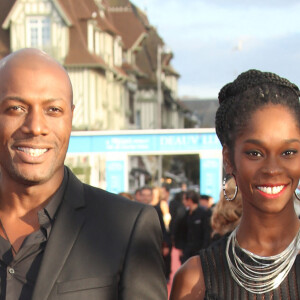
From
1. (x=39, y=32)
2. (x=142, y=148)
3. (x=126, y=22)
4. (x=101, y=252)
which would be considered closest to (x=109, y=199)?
(x=101, y=252)

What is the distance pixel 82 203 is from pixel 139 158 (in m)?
37.1

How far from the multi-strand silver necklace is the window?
2432 centimetres

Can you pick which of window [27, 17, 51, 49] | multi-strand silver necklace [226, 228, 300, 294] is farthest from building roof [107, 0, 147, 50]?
multi-strand silver necklace [226, 228, 300, 294]

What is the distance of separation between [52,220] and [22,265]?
226 millimetres

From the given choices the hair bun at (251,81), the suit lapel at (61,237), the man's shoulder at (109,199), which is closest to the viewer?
the suit lapel at (61,237)

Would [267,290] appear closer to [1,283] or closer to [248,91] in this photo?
[248,91]

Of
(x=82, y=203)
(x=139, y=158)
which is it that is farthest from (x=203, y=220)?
(x=139, y=158)

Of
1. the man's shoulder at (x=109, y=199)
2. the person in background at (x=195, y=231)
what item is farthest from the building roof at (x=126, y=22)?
the man's shoulder at (x=109, y=199)

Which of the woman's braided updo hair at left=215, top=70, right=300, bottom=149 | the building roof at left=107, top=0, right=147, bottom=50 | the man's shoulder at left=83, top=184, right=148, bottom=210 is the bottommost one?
the man's shoulder at left=83, top=184, right=148, bottom=210

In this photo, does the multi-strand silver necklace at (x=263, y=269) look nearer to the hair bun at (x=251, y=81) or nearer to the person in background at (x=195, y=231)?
the hair bun at (x=251, y=81)

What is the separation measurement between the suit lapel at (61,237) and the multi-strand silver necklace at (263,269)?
2.12 feet

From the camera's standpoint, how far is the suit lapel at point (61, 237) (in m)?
2.28

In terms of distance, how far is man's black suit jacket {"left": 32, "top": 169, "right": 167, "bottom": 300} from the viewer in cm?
234

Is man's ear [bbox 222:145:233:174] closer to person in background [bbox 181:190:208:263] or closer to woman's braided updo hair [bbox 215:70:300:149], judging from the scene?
woman's braided updo hair [bbox 215:70:300:149]
